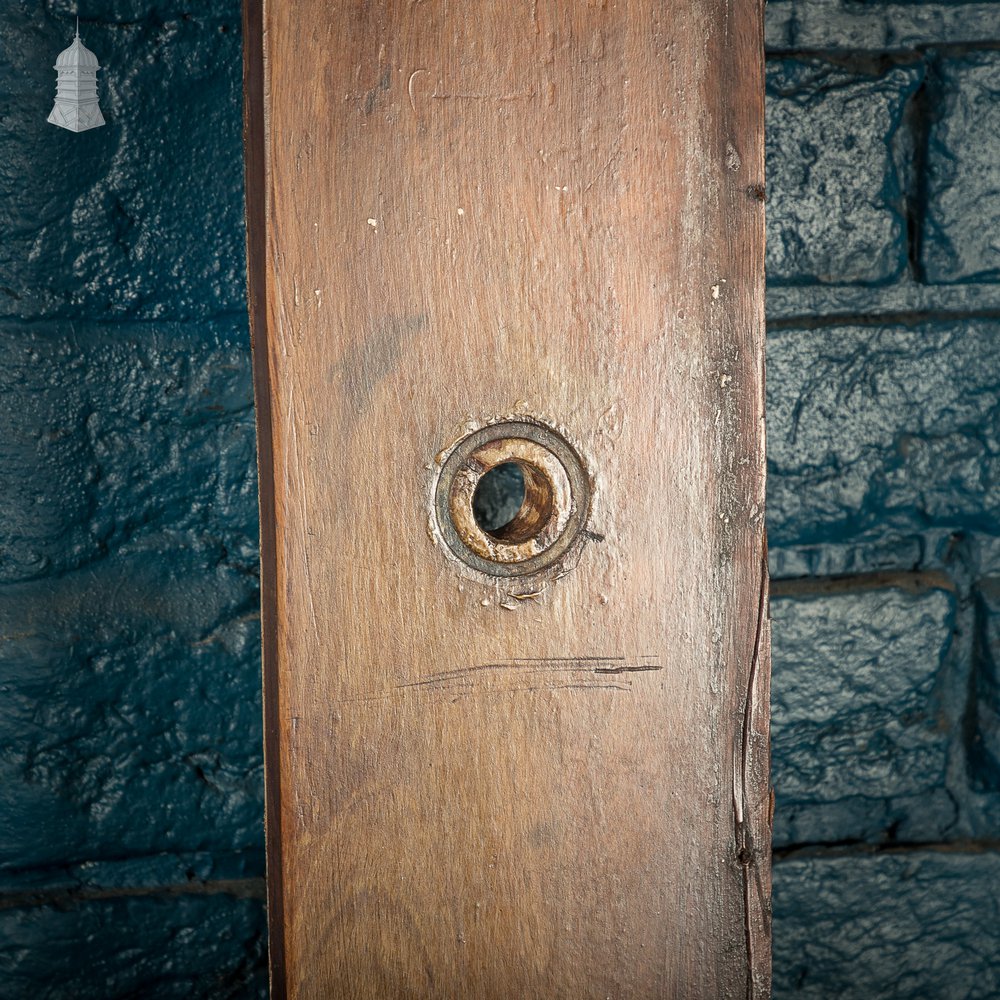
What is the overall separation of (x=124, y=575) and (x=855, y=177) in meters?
0.82

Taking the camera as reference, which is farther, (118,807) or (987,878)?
(987,878)

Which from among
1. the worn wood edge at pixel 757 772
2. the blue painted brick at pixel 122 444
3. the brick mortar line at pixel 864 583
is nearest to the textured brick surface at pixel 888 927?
the brick mortar line at pixel 864 583

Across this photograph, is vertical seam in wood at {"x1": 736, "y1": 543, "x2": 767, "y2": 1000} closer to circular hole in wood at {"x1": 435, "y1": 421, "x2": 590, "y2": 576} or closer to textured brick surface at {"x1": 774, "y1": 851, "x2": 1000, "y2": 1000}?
circular hole in wood at {"x1": 435, "y1": 421, "x2": 590, "y2": 576}

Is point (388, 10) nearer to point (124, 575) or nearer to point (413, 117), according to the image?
point (413, 117)

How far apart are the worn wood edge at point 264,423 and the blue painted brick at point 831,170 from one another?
55 centimetres

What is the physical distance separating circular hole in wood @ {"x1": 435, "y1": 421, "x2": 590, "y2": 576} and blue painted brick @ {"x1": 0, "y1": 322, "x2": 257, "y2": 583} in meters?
0.41

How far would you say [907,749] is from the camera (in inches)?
36.1

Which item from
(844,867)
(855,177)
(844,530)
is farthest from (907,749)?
(855,177)

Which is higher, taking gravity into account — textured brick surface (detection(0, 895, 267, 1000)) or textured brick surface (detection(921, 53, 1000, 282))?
textured brick surface (detection(921, 53, 1000, 282))

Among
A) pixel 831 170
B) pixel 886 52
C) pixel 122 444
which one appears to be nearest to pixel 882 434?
pixel 831 170

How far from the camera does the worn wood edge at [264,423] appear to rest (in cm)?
46

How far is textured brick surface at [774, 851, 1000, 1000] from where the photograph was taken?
0.92 m

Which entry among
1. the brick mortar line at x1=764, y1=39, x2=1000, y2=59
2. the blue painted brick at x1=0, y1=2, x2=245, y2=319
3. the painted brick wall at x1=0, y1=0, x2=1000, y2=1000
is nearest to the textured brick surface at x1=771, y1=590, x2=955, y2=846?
the painted brick wall at x1=0, y1=0, x2=1000, y2=1000

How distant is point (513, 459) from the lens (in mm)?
480
